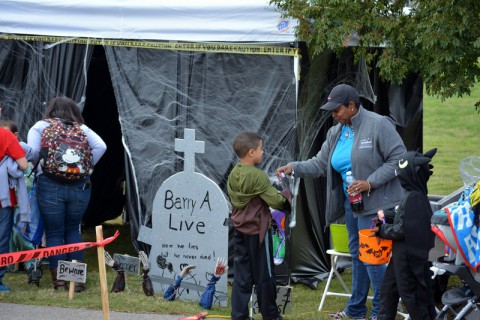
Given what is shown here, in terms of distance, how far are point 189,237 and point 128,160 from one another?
1.22 metres

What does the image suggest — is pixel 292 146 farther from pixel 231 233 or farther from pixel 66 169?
pixel 66 169

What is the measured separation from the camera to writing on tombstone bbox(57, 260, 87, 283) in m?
7.59

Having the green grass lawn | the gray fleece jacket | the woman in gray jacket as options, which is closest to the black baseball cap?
the woman in gray jacket

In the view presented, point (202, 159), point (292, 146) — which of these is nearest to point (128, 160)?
point (202, 159)

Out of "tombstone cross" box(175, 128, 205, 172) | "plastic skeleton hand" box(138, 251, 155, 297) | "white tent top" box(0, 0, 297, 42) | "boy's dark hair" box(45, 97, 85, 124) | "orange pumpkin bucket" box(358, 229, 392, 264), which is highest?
"white tent top" box(0, 0, 297, 42)

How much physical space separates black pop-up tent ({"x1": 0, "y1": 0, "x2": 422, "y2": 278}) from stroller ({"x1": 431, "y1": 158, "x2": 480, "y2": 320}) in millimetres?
2106

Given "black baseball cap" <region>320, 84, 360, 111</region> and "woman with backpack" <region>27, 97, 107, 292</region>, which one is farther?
"woman with backpack" <region>27, 97, 107, 292</region>

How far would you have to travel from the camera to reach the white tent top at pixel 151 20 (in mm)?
7836

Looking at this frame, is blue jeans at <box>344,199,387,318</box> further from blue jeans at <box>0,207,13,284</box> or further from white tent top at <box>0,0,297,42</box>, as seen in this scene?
blue jeans at <box>0,207,13,284</box>

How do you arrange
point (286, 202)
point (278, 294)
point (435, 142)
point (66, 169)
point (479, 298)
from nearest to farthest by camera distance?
point (479, 298) < point (286, 202) < point (278, 294) < point (66, 169) < point (435, 142)

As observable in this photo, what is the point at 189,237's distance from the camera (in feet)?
25.0

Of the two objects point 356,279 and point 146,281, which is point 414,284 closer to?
point 356,279

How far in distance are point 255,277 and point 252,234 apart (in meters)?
0.32

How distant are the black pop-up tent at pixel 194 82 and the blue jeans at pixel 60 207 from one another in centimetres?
78
